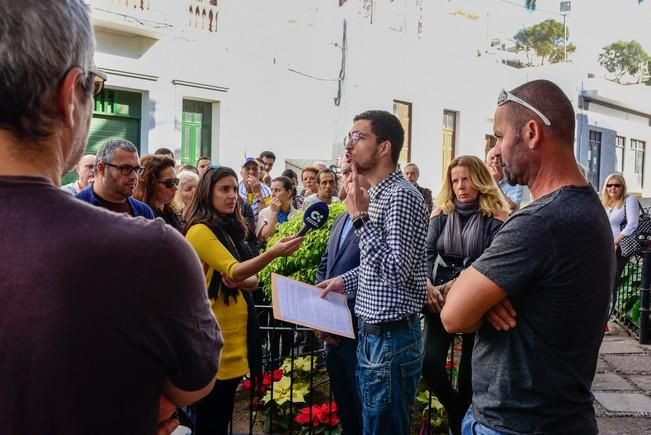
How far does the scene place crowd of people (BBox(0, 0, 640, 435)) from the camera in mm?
1080

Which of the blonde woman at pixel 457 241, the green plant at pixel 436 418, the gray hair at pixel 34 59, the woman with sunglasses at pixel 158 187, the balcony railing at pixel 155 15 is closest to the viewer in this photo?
the gray hair at pixel 34 59

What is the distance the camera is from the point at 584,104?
26891 millimetres

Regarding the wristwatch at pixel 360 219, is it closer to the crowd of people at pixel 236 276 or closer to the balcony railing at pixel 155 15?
the crowd of people at pixel 236 276

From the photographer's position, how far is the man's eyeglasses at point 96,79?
1.21 m

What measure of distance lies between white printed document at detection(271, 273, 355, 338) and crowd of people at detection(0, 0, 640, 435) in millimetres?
128

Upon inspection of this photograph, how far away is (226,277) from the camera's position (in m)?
3.50

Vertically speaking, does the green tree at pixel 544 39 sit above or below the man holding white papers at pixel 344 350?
above

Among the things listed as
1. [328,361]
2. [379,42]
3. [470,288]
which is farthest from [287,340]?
[379,42]

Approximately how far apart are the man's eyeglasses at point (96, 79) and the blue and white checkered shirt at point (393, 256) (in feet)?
6.20

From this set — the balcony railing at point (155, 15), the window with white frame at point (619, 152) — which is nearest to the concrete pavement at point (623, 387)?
the balcony railing at point (155, 15)

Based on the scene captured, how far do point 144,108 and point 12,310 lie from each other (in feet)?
41.3

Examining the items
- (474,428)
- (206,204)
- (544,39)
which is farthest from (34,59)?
(544,39)

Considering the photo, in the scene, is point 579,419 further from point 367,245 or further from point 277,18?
point 277,18

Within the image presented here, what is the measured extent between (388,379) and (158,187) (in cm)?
230
